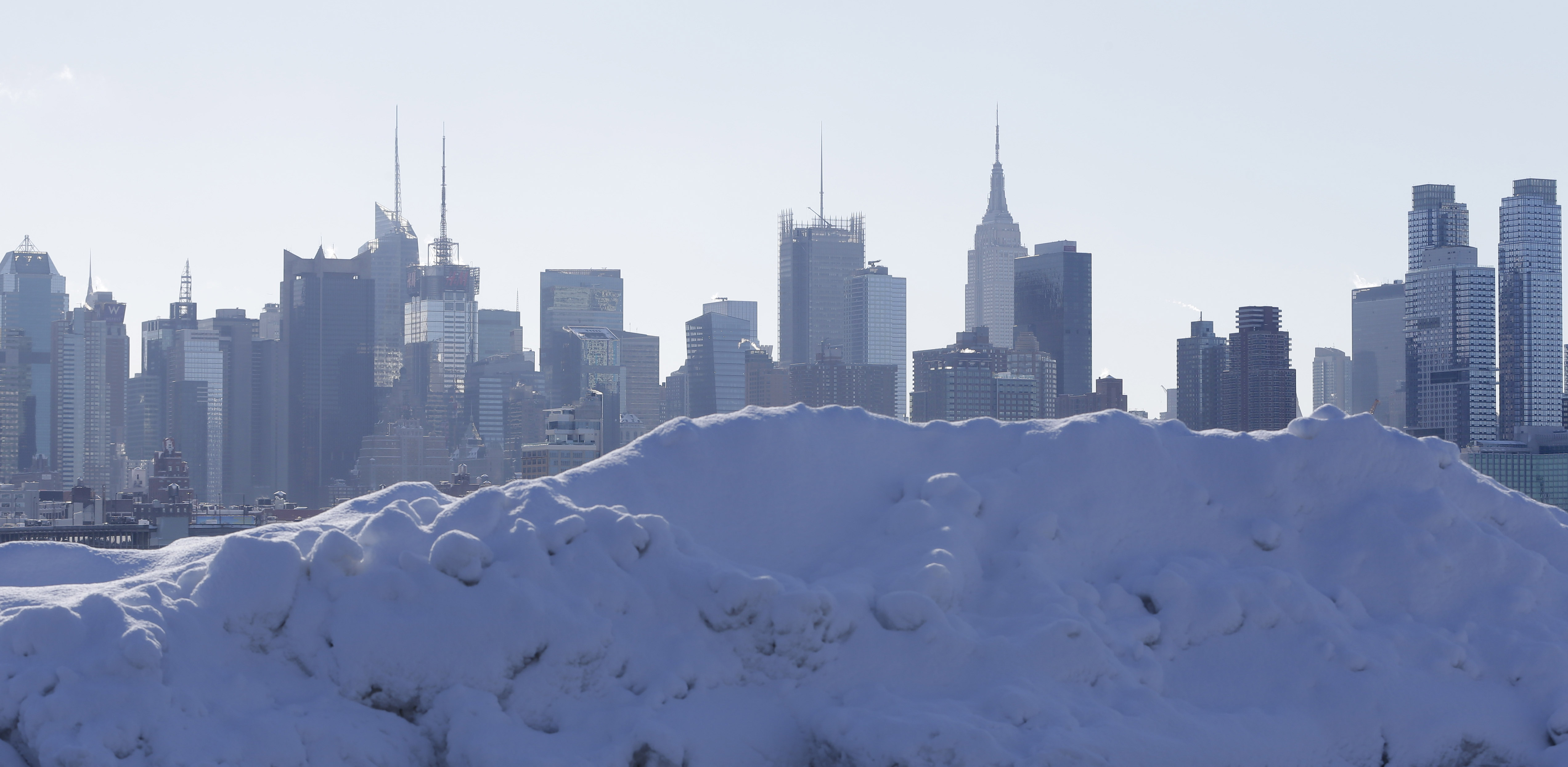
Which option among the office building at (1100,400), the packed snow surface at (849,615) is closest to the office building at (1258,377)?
the office building at (1100,400)

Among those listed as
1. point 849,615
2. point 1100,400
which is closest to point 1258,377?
point 1100,400

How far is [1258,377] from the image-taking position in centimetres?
18712

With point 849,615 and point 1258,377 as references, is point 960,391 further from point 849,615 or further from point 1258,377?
point 849,615

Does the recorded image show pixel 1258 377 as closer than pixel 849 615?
No

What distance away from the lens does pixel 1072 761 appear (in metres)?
8.18

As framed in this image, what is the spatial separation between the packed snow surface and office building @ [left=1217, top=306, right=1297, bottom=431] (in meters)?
179

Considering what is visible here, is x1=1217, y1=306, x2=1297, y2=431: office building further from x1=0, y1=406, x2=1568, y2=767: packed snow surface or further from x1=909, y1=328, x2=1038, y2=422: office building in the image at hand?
x1=0, y1=406, x2=1568, y2=767: packed snow surface

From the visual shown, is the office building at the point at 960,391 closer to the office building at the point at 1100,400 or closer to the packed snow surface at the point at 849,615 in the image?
the office building at the point at 1100,400

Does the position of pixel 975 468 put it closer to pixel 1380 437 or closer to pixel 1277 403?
pixel 1380 437

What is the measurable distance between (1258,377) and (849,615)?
18850 cm

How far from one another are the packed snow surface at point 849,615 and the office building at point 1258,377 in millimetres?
178765

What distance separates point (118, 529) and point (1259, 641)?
288 feet

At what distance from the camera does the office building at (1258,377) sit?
603 feet

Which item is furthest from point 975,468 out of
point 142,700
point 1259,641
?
point 142,700
